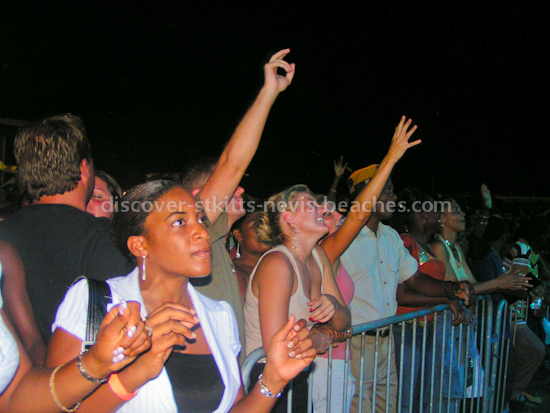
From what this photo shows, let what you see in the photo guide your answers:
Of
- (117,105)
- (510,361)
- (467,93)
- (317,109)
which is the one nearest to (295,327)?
(510,361)

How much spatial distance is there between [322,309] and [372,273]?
151 centimetres

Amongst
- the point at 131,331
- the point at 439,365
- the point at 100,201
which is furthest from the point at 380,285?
the point at 131,331

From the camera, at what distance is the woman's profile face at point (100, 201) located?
3.17 metres

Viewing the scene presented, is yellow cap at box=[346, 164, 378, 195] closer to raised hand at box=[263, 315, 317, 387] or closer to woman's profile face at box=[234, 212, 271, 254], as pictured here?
A: woman's profile face at box=[234, 212, 271, 254]

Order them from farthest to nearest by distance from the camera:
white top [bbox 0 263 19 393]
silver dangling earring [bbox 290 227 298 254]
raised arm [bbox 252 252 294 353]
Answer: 1. silver dangling earring [bbox 290 227 298 254]
2. raised arm [bbox 252 252 294 353]
3. white top [bbox 0 263 19 393]

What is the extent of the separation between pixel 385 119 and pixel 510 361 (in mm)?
9941

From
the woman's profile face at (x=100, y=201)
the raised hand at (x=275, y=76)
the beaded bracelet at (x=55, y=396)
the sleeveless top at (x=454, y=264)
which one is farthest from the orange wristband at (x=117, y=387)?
the sleeveless top at (x=454, y=264)

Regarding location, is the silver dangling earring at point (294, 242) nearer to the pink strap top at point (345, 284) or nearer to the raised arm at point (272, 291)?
the raised arm at point (272, 291)

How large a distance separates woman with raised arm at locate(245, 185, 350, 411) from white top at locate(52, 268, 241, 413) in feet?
1.50

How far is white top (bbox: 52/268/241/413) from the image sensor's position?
164 cm

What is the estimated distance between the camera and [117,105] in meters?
9.61

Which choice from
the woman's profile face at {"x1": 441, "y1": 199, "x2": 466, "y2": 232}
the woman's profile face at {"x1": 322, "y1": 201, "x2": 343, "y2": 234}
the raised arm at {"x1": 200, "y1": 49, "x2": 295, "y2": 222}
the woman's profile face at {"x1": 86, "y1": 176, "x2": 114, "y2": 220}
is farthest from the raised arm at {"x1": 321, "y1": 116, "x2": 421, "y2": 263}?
the woman's profile face at {"x1": 441, "y1": 199, "x2": 466, "y2": 232}

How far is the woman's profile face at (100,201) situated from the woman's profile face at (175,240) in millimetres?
1263

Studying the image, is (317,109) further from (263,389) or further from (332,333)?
(263,389)
